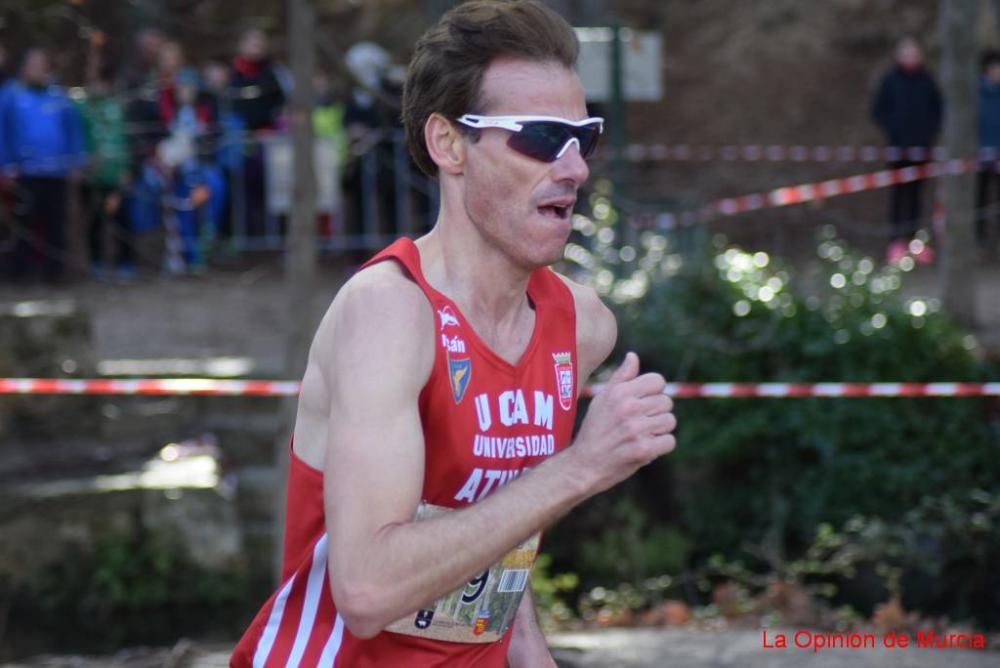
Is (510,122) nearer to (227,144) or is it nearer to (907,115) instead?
(227,144)

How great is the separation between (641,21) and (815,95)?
7.92 feet

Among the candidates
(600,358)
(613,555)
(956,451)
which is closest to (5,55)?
(613,555)

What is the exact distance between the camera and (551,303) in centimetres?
302

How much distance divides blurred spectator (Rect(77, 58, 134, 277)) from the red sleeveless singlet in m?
8.30

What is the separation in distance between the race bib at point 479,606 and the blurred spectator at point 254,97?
9272 millimetres

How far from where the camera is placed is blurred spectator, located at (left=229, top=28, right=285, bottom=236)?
39.7 ft

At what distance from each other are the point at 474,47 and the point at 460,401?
0.63 meters

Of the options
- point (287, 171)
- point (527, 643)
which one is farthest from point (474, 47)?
point (287, 171)

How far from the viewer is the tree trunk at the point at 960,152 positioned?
32.5 ft

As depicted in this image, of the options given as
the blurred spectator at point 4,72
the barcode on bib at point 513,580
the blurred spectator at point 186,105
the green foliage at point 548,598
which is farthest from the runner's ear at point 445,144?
the blurred spectator at point 4,72

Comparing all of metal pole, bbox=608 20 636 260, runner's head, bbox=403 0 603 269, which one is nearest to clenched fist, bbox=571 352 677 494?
runner's head, bbox=403 0 603 269

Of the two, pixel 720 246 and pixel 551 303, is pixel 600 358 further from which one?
pixel 720 246

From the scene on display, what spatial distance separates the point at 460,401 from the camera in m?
2.68

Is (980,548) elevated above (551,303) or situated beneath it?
situated beneath
